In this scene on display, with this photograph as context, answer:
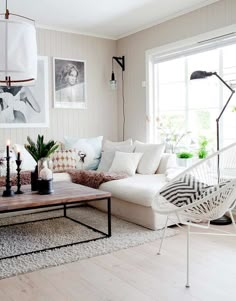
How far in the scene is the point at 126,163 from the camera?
169 inches

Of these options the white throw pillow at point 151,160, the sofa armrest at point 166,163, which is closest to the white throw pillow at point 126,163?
the white throw pillow at point 151,160

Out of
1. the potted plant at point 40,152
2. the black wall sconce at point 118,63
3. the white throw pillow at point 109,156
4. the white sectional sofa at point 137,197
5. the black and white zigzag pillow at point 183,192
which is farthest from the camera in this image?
the black wall sconce at point 118,63

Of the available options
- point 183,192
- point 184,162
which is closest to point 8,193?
point 183,192

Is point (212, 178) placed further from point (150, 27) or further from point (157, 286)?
point (150, 27)

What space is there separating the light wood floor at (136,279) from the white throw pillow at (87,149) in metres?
2.15

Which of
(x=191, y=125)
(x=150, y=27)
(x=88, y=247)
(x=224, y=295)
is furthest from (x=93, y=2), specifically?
(x=224, y=295)

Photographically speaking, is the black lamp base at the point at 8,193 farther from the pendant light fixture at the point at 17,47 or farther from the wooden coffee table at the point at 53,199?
the pendant light fixture at the point at 17,47

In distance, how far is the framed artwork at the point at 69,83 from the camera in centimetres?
514

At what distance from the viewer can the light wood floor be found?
2043mm

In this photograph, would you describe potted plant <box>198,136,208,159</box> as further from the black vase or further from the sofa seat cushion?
Answer: the black vase

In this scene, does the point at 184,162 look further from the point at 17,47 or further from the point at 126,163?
the point at 17,47

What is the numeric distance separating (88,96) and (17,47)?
2859mm

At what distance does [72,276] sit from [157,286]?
568 millimetres

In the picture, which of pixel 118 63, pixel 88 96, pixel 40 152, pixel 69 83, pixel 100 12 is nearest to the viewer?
pixel 40 152
